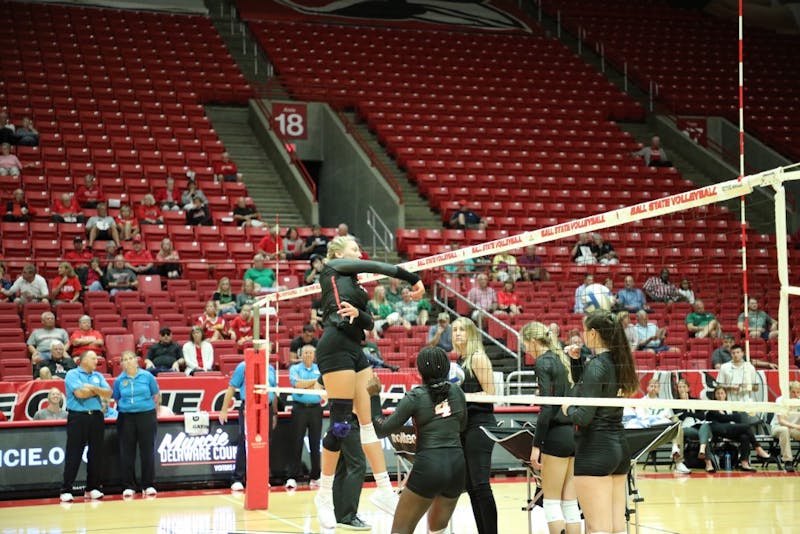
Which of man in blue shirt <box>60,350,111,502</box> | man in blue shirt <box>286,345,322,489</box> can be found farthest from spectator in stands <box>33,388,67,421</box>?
man in blue shirt <box>286,345,322,489</box>

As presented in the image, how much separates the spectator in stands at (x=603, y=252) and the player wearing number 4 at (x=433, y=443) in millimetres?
7157

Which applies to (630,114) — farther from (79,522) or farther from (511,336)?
(79,522)

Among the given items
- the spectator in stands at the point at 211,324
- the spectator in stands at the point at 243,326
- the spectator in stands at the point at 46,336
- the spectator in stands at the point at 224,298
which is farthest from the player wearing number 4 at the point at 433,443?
the spectator in stands at the point at 224,298

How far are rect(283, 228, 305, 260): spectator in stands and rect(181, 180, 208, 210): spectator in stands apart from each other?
5.44 feet

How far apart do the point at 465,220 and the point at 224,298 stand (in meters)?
6.17

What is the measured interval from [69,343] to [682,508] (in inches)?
313

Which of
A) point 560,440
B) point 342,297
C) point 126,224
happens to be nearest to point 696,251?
point 560,440

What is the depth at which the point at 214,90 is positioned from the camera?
938 inches

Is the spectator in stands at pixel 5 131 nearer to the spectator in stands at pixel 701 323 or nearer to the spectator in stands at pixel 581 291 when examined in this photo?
the spectator in stands at pixel 581 291

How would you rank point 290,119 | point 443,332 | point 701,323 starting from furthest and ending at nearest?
1. point 290,119
2. point 443,332
3. point 701,323

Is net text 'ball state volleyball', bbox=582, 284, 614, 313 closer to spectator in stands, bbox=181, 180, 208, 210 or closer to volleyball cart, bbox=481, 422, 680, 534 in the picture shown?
volleyball cart, bbox=481, 422, 680, 534

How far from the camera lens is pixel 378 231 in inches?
832

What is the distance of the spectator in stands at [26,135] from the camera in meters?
19.3

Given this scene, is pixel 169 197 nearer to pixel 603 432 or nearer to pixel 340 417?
pixel 340 417
